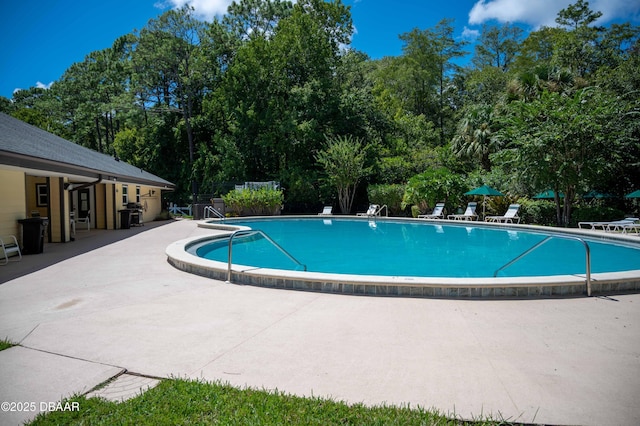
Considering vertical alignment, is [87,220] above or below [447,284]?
above

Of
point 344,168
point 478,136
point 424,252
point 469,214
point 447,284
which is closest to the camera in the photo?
point 447,284

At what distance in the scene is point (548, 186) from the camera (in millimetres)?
15594

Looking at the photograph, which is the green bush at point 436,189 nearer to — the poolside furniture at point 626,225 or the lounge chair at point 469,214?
the lounge chair at point 469,214

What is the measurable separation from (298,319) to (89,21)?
637cm

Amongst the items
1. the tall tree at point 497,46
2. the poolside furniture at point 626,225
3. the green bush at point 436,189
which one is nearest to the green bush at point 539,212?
the poolside furniture at point 626,225

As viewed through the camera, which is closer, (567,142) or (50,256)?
(50,256)

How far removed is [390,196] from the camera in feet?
72.2

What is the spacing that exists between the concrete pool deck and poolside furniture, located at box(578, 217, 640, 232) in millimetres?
9339

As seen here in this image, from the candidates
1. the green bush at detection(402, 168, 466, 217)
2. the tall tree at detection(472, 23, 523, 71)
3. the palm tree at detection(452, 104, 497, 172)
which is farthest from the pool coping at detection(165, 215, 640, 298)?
the tall tree at detection(472, 23, 523, 71)

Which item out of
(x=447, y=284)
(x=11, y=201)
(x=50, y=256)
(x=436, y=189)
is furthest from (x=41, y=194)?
(x=436, y=189)

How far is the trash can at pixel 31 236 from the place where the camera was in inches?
360

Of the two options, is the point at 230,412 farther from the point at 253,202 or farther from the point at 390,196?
the point at 390,196

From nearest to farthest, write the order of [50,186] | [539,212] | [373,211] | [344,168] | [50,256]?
[50,256], [50,186], [539,212], [373,211], [344,168]

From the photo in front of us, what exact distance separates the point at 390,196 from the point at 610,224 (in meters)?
11.0
